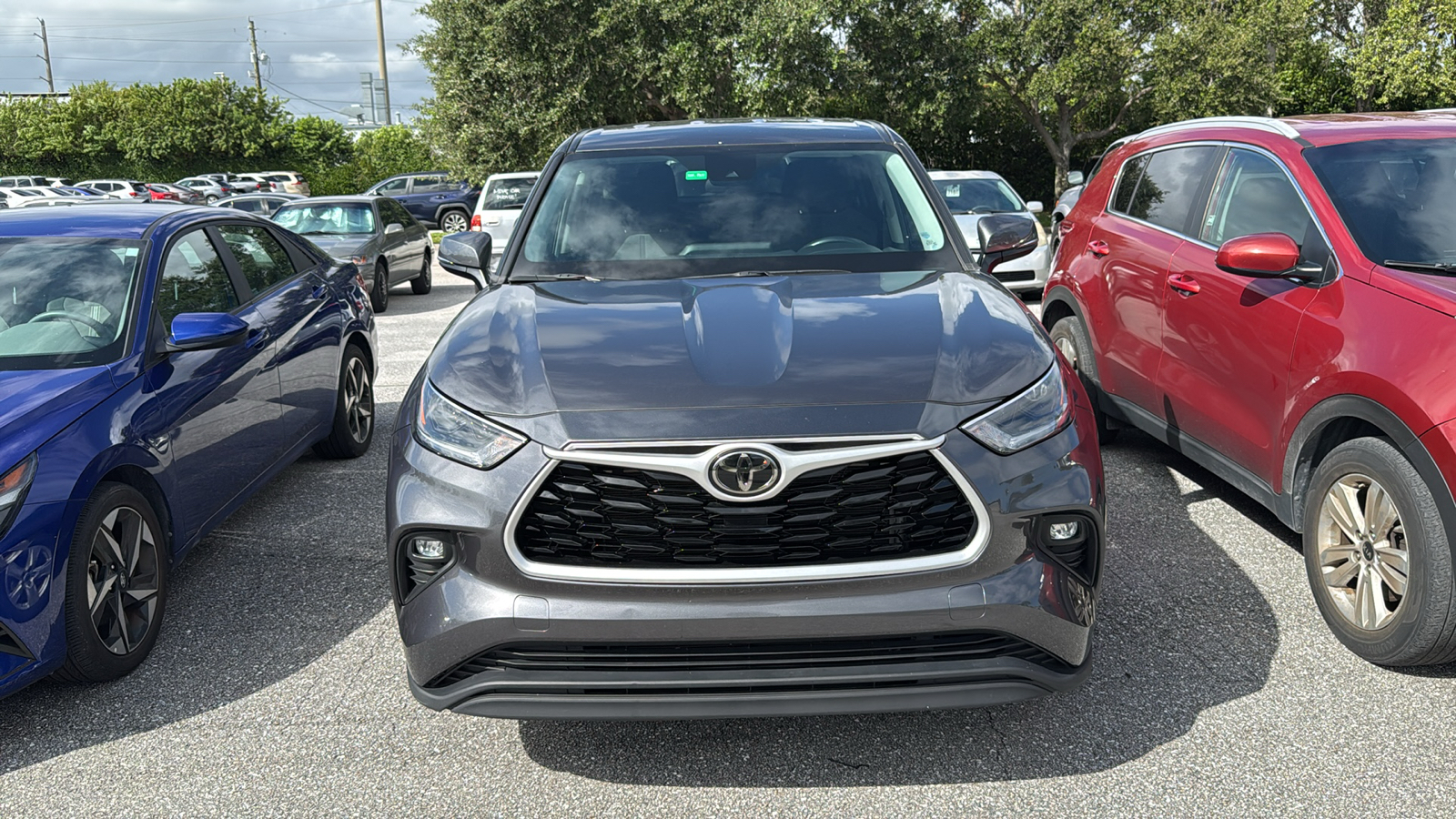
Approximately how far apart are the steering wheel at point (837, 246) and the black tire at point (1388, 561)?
173 centimetres

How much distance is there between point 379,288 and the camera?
13586 millimetres

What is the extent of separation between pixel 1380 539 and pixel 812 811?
2081 millimetres

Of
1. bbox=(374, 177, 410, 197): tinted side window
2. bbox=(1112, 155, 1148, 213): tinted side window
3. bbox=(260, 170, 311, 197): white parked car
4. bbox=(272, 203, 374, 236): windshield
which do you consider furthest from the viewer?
bbox=(260, 170, 311, 197): white parked car

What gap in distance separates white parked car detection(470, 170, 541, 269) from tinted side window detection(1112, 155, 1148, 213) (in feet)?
38.2

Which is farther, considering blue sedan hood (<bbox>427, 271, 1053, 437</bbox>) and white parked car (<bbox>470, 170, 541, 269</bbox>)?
white parked car (<bbox>470, 170, 541, 269</bbox>)

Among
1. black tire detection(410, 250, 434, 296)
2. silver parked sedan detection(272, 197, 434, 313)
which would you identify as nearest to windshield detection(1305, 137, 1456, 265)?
silver parked sedan detection(272, 197, 434, 313)

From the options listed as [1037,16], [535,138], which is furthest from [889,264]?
[1037,16]

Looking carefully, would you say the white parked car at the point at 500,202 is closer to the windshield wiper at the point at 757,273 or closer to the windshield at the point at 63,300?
the windshield at the point at 63,300

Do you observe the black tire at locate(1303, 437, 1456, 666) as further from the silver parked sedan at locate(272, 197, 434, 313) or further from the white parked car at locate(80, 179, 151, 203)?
the white parked car at locate(80, 179, 151, 203)

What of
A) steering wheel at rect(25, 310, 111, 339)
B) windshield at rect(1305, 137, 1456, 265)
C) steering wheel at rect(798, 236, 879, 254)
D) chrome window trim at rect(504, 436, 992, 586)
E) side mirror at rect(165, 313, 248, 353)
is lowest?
chrome window trim at rect(504, 436, 992, 586)

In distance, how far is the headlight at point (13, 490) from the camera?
3.11 metres

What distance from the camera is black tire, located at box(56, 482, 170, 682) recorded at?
3.36 metres

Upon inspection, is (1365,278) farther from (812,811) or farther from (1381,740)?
(812,811)

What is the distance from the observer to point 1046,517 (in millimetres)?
2672
